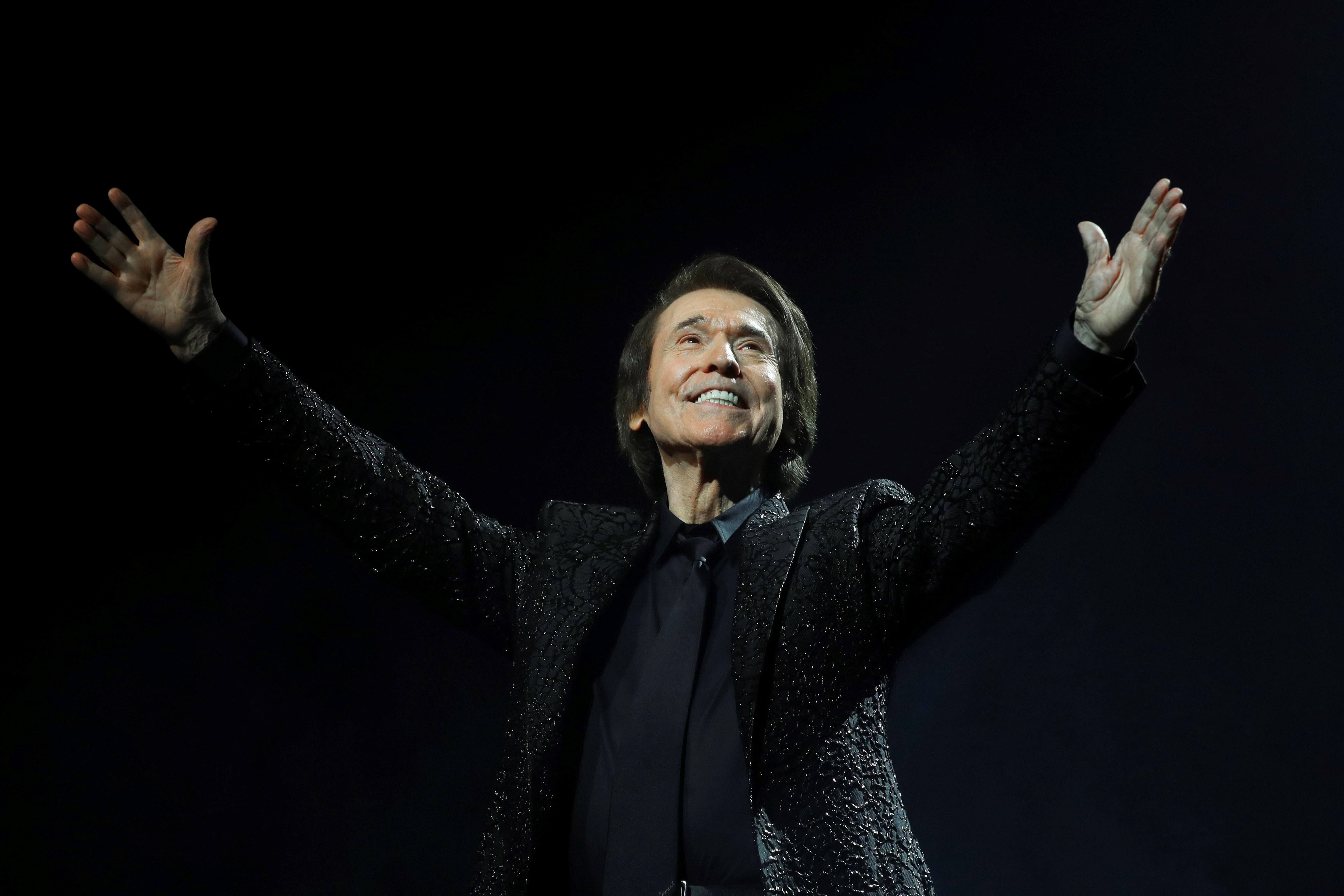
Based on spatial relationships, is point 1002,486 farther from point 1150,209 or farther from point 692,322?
point 692,322

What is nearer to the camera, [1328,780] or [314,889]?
[1328,780]

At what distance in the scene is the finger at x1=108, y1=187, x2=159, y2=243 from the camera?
1412mm

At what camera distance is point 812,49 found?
8.36 feet

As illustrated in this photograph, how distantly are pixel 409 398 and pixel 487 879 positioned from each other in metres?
1.35

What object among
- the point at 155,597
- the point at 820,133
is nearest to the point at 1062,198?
the point at 820,133

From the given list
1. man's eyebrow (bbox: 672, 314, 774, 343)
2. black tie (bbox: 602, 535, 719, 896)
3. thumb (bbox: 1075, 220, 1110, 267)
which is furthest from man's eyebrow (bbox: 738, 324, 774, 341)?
thumb (bbox: 1075, 220, 1110, 267)

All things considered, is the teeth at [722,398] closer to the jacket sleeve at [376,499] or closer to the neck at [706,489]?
the neck at [706,489]

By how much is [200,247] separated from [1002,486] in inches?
43.1

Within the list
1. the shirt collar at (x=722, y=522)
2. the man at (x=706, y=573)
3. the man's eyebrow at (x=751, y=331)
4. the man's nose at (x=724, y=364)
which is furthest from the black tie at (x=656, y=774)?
the man's eyebrow at (x=751, y=331)

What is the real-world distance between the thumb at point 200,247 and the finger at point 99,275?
98mm

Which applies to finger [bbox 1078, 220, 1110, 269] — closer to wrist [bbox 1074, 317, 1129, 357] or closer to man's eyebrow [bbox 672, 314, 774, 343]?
wrist [bbox 1074, 317, 1129, 357]

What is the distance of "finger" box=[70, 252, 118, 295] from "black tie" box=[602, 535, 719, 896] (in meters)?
0.88

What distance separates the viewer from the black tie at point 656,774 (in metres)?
1.21

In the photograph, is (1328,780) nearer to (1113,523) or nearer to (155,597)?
(1113,523)
